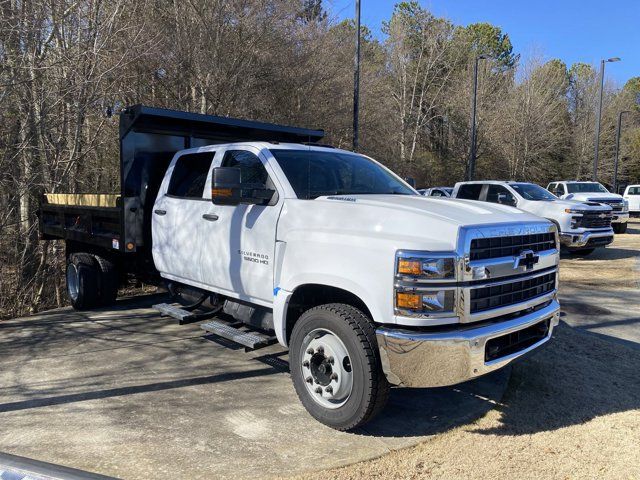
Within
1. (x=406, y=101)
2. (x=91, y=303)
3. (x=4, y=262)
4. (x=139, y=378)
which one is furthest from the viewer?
(x=406, y=101)

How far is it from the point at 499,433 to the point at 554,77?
143 feet

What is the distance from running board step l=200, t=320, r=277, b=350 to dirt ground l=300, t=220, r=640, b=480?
1.47 m

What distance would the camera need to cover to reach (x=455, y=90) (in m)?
41.2

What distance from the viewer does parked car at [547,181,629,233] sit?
60.0ft

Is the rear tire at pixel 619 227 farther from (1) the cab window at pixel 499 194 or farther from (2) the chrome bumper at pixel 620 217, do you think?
(1) the cab window at pixel 499 194

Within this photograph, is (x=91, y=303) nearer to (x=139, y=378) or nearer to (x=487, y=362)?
(x=139, y=378)

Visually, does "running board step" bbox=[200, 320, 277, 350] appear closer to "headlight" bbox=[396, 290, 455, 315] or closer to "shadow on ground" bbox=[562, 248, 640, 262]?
"headlight" bbox=[396, 290, 455, 315]

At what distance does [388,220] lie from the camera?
3596 millimetres

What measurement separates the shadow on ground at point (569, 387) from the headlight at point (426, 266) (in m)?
1.45

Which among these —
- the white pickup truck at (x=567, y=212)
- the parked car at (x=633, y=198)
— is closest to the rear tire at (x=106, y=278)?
the white pickup truck at (x=567, y=212)

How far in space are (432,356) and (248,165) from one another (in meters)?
2.67

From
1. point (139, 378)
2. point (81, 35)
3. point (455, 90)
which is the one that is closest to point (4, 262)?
point (81, 35)

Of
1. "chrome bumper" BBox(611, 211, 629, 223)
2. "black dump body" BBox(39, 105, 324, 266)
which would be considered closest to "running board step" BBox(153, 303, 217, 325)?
"black dump body" BBox(39, 105, 324, 266)

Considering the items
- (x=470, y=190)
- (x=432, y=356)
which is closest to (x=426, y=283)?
(x=432, y=356)
